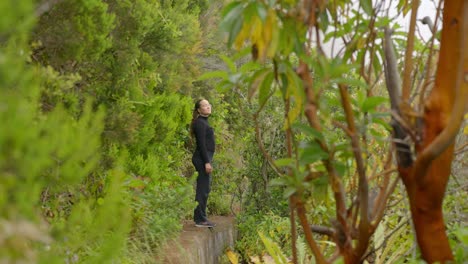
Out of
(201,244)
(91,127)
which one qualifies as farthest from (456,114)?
(201,244)

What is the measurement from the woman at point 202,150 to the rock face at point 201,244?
299 mm

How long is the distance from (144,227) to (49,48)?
178cm

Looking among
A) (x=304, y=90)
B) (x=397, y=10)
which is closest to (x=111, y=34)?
(x=397, y=10)

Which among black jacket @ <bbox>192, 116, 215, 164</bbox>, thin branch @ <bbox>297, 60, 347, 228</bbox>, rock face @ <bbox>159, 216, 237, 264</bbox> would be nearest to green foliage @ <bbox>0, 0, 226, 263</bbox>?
rock face @ <bbox>159, 216, 237, 264</bbox>

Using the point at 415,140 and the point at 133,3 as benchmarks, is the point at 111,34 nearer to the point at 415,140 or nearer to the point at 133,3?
the point at 133,3

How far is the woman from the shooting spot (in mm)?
7543

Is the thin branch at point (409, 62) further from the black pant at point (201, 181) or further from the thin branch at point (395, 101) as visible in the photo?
the black pant at point (201, 181)

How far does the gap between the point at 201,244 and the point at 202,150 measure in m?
1.32

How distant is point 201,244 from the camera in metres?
6.86

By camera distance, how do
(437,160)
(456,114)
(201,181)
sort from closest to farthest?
(456,114)
(437,160)
(201,181)

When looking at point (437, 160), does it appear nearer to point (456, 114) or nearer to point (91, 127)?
point (456, 114)

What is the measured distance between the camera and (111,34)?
19.8 ft

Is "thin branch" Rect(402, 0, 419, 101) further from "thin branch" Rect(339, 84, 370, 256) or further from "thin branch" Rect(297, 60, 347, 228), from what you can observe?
"thin branch" Rect(297, 60, 347, 228)

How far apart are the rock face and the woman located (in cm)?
30
